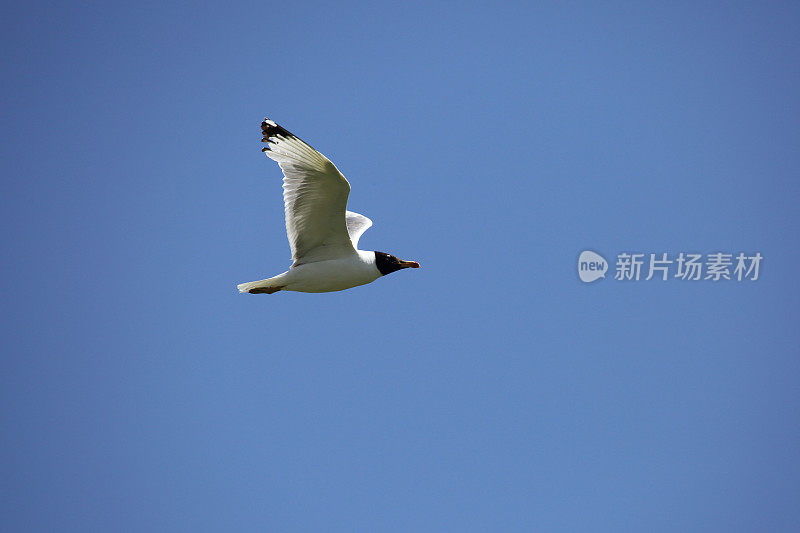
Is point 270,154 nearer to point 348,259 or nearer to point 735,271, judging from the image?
point 348,259

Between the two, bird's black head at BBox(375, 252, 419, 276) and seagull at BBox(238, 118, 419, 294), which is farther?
bird's black head at BBox(375, 252, 419, 276)

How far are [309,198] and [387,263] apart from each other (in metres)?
1.32

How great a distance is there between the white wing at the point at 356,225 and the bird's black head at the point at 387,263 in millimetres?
1227

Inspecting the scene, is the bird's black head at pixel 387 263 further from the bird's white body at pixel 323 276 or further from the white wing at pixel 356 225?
the white wing at pixel 356 225

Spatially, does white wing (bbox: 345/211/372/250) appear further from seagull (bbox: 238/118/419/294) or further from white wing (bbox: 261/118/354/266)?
white wing (bbox: 261/118/354/266)

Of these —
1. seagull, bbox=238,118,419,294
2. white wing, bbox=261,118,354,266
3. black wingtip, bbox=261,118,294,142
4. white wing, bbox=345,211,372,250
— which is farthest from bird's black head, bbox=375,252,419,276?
black wingtip, bbox=261,118,294,142

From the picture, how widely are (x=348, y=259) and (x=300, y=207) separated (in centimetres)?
87

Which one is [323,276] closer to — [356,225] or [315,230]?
[315,230]

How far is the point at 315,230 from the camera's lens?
13.0 metres

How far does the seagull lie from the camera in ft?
40.9

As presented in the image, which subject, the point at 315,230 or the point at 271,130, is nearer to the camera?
the point at 271,130

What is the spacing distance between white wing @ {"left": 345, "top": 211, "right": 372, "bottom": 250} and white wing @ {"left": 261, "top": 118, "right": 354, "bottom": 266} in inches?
59.6

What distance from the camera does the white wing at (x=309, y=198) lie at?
12.4m

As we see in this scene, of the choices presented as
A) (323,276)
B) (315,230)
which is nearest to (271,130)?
(315,230)
